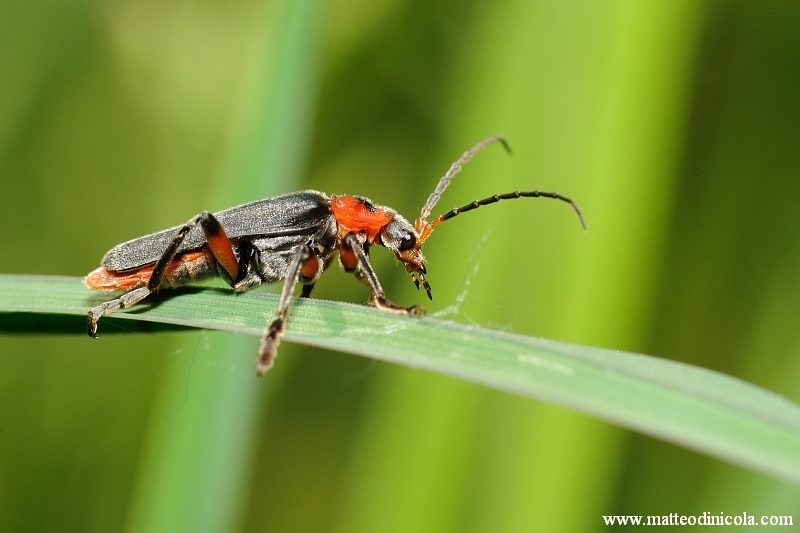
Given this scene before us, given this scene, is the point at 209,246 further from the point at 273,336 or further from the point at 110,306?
the point at 273,336

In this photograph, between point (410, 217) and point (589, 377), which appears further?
point (410, 217)

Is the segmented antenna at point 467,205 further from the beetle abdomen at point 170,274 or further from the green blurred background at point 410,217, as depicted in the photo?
the beetle abdomen at point 170,274

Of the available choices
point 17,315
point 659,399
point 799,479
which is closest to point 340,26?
point 17,315

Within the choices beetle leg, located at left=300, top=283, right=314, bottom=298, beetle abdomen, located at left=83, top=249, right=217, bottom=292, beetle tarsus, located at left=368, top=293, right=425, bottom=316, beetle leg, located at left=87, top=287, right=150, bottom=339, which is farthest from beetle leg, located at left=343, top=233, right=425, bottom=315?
beetle leg, located at left=87, top=287, right=150, bottom=339

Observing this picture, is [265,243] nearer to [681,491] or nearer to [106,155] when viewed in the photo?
[106,155]

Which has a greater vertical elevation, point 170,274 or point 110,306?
point 170,274

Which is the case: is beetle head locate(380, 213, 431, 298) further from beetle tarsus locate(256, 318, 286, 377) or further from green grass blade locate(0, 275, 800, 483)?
beetle tarsus locate(256, 318, 286, 377)

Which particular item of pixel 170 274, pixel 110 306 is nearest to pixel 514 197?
pixel 170 274
